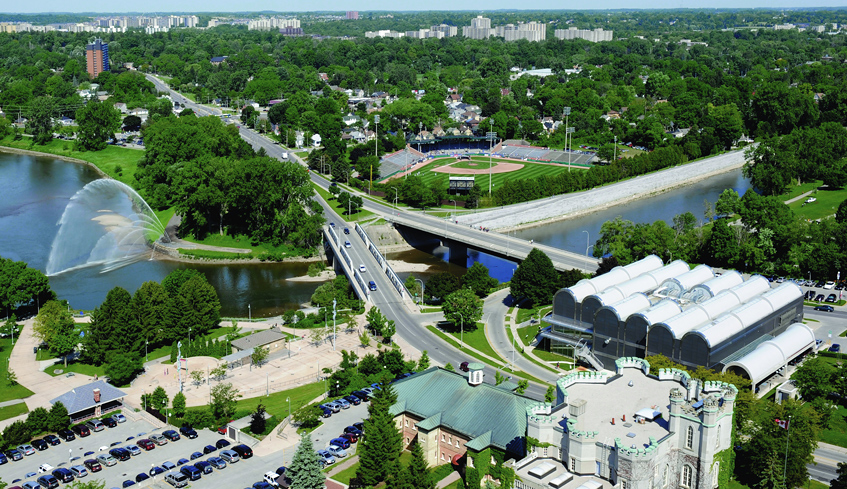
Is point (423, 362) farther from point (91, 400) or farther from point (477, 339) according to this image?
point (91, 400)

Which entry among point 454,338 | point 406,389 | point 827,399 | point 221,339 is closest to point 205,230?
point 221,339

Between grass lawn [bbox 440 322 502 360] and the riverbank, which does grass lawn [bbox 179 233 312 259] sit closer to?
the riverbank

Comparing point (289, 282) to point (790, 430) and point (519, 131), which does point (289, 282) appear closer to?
point (790, 430)

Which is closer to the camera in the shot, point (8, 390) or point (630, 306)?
point (8, 390)

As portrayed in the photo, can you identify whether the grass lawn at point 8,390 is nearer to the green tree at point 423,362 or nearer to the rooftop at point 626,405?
the green tree at point 423,362

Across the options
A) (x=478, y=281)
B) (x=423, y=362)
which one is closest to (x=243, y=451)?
(x=423, y=362)

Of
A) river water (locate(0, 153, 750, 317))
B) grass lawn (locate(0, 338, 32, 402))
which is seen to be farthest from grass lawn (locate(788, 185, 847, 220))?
grass lawn (locate(0, 338, 32, 402))

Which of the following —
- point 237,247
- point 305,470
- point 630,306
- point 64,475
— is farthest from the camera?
point 237,247
